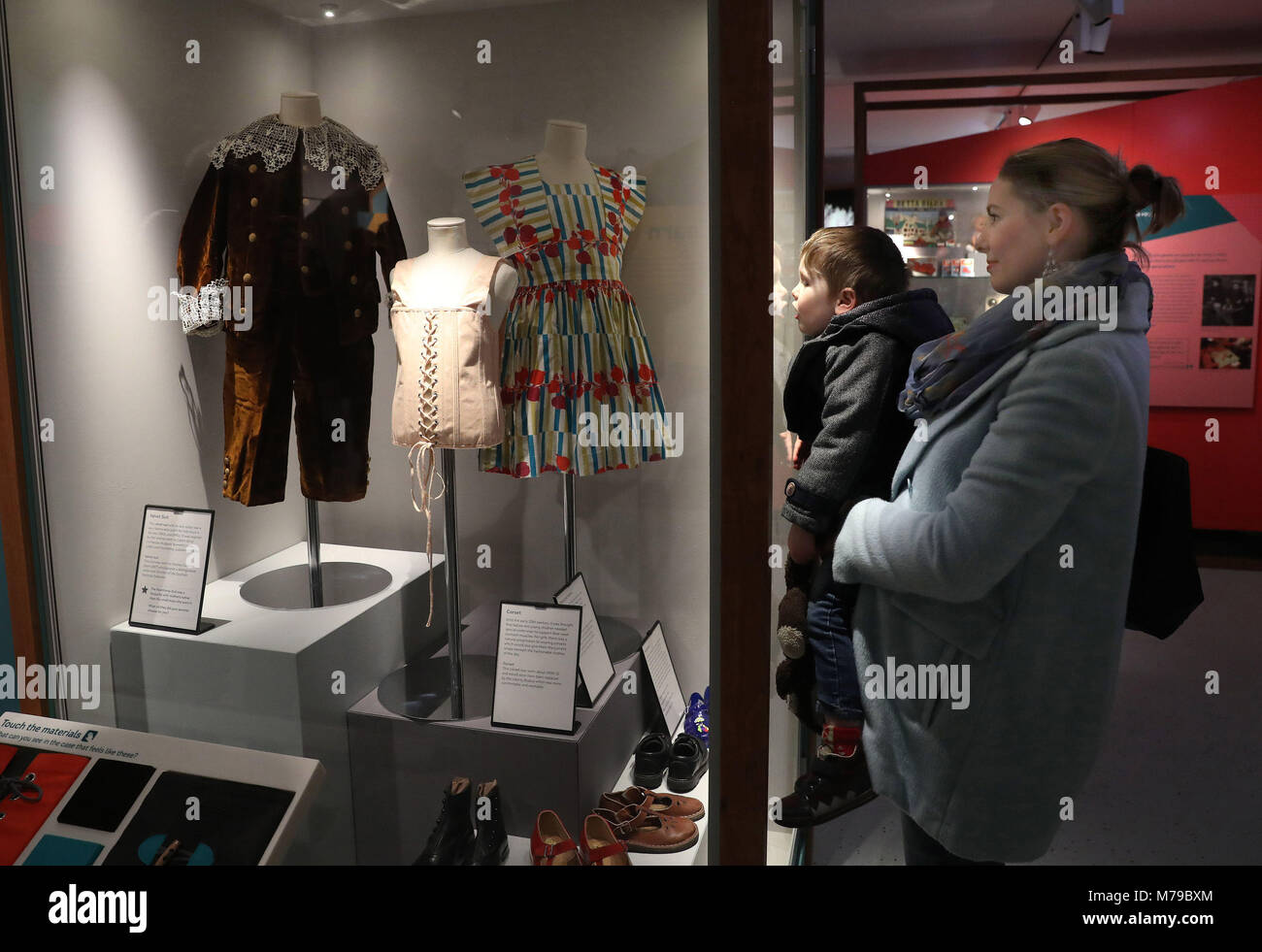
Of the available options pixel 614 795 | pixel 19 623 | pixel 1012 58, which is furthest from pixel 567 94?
pixel 19 623

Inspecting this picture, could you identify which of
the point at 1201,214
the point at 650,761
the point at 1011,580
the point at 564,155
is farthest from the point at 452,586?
the point at 1201,214

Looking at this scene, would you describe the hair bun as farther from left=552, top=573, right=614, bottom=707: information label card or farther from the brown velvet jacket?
the brown velvet jacket

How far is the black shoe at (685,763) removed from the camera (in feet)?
7.44

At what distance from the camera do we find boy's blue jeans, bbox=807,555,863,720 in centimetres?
154

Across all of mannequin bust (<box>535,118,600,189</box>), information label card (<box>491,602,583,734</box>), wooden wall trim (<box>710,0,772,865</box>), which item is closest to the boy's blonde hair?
wooden wall trim (<box>710,0,772,865</box>)

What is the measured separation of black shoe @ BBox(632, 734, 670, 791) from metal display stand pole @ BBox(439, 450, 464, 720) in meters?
0.48

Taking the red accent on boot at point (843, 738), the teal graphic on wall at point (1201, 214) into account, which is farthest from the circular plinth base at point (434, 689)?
the teal graphic on wall at point (1201, 214)

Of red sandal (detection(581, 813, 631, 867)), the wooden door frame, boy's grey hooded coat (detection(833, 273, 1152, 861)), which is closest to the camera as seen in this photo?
boy's grey hooded coat (detection(833, 273, 1152, 861))

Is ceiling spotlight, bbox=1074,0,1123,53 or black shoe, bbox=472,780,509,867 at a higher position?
ceiling spotlight, bbox=1074,0,1123,53

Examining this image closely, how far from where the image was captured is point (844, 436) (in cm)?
151

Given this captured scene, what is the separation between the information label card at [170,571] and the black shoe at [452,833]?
2.44 feet

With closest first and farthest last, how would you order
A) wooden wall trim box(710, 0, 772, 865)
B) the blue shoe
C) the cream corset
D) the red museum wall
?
wooden wall trim box(710, 0, 772, 865)
the red museum wall
the cream corset
the blue shoe

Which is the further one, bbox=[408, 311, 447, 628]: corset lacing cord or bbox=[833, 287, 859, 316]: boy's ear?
bbox=[408, 311, 447, 628]: corset lacing cord

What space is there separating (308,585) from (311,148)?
1.02m
